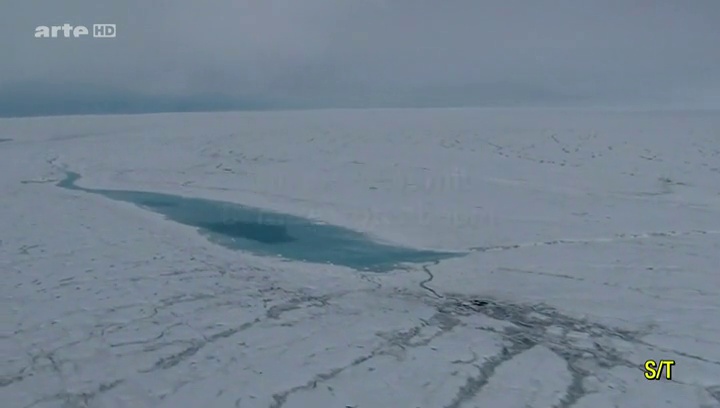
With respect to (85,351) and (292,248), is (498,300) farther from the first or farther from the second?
(85,351)

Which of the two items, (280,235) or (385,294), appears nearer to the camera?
(385,294)

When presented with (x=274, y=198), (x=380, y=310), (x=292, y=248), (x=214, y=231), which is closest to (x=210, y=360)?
(x=380, y=310)

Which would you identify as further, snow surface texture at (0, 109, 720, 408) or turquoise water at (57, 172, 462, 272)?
turquoise water at (57, 172, 462, 272)

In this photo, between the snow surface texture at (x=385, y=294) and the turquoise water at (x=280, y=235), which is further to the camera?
the turquoise water at (x=280, y=235)
